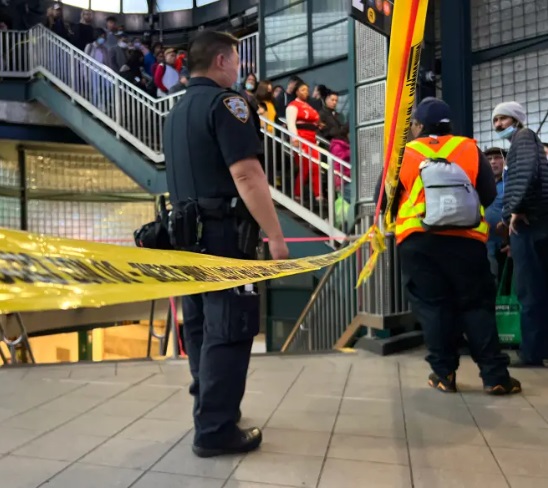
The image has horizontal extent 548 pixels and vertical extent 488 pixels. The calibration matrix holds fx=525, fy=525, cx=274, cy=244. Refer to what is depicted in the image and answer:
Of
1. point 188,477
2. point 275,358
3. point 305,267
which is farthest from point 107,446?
point 275,358

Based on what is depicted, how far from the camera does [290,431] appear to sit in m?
2.40

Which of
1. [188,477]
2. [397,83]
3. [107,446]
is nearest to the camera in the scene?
[188,477]

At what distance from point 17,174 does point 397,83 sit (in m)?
10.8

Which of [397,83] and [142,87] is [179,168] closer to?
[397,83]

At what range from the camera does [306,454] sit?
6.97 ft

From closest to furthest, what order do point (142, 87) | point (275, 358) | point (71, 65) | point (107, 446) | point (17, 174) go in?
Answer: 1. point (107, 446)
2. point (275, 358)
3. point (71, 65)
4. point (142, 87)
5. point (17, 174)

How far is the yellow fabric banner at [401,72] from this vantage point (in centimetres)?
179

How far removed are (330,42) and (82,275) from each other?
779 centimetres

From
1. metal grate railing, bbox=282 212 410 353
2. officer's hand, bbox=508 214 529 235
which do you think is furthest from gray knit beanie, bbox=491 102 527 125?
metal grate railing, bbox=282 212 410 353

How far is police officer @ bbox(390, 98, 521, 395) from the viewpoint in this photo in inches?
112

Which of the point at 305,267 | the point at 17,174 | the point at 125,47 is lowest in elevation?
the point at 305,267

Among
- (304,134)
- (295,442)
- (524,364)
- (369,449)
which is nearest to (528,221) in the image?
(524,364)

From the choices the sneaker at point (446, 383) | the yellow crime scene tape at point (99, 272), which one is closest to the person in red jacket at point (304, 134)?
the sneaker at point (446, 383)

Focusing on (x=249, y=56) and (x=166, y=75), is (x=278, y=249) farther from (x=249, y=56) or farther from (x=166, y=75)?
(x=249, y=56)
